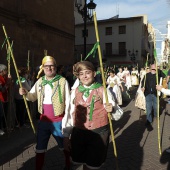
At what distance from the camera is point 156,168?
4.32m

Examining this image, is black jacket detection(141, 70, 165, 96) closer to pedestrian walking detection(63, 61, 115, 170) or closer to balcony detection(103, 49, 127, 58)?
pedestrian walking detection(63, 61, 115, 170)

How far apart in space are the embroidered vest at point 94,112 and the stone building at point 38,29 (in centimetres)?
918

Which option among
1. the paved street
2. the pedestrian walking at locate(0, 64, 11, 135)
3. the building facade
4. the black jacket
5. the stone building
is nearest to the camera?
the paved street

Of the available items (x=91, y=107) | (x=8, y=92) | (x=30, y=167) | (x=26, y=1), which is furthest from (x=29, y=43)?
(x=91, y=107)

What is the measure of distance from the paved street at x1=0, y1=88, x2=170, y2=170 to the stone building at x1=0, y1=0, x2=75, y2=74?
6576mm

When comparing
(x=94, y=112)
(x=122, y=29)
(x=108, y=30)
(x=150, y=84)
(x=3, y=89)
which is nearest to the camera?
(x=94, y=112)

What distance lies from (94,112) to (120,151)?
2460mm

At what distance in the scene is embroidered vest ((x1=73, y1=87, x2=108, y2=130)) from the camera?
3068 millimetres

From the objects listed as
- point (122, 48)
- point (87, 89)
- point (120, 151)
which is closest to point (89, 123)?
point (87, 89)

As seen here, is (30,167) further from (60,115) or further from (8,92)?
(8,92)

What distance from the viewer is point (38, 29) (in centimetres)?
1450

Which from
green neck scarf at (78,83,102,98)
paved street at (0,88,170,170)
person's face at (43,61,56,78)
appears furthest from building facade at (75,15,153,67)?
green neck scarf at (78,83,102,98)

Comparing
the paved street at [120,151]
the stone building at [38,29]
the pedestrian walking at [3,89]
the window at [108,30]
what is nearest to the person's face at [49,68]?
the paved street at [120,151]

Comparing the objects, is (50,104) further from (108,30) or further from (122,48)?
(108,30)
